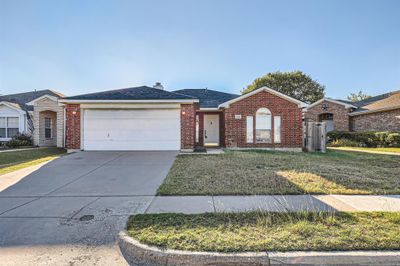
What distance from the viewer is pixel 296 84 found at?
37719 millimetres

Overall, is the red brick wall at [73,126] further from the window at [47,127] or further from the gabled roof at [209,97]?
the gabled roof at [209,97]

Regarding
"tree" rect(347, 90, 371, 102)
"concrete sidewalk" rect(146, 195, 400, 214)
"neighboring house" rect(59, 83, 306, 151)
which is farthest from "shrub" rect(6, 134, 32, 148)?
"tree" rect(347, 90, 371, 102)

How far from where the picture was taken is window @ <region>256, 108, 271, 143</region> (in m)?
14.7

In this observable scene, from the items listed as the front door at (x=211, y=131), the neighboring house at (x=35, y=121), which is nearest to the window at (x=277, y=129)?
the front door at (x=211, y=131)

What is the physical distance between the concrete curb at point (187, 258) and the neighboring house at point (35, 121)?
57.3 feet

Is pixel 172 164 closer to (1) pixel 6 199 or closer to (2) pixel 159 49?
(1) pixel 6 199

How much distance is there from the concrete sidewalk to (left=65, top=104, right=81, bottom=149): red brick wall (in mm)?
9650

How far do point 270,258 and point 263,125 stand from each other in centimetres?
1242

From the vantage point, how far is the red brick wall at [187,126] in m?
13.2

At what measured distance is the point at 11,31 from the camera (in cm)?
1167

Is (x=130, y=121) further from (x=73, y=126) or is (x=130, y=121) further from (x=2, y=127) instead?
(x=2, y=127)

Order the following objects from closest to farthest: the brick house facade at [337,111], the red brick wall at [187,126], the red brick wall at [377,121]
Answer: the red brick wall at [187,126] → the red brick wall at [377,121] → the brick house facade at [337,111]

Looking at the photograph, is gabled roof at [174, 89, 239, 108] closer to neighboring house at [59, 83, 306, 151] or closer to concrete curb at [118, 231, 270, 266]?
neighboring house at [59, 83, 306, 151]

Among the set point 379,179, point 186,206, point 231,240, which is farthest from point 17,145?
point 379,179
